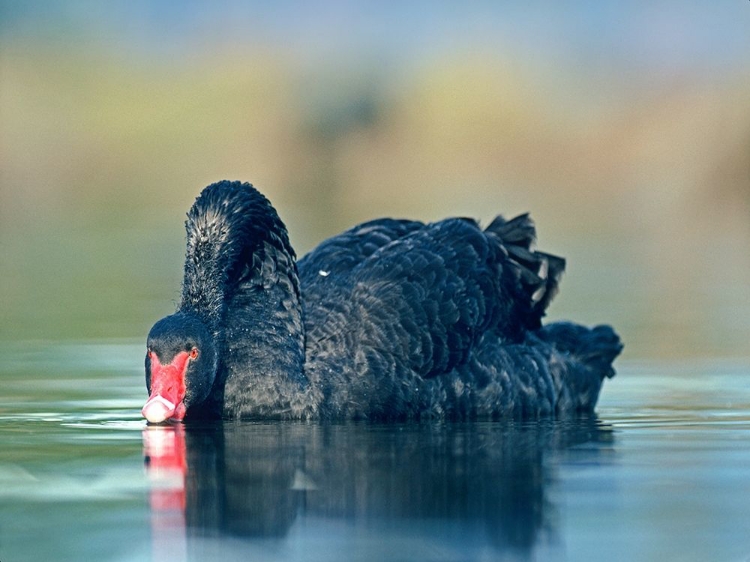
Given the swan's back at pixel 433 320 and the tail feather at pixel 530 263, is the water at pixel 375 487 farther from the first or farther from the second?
the tail feather at pixel 530 263

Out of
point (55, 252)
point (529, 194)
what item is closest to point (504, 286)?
point (55, 252)

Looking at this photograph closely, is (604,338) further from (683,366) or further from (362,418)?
(362,418)

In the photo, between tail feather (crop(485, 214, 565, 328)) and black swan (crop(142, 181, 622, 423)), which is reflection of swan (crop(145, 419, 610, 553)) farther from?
tail feather (crop(485, 214, 565, 328))

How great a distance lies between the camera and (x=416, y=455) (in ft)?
25.5

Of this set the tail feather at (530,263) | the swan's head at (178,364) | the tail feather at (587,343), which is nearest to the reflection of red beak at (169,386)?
the swan's head at (178,364)

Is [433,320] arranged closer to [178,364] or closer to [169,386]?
[178,364]

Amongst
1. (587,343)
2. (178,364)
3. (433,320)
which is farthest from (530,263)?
(178,364)

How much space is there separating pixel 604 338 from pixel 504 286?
1124 millimetres

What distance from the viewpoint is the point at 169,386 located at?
8344 millimetres

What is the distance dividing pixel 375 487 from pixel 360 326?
257 cm

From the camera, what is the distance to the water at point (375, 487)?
236 inches

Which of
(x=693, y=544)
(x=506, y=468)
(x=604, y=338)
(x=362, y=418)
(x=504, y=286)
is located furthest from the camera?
(x=604, y=338)

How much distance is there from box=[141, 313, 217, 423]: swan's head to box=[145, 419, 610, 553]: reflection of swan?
0.20 meters

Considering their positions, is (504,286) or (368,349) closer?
(368,349)
